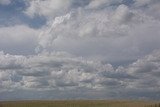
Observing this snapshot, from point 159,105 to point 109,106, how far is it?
15105 mm

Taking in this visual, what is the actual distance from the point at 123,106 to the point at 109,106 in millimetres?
4362

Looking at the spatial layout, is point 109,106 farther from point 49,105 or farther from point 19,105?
point 19,105

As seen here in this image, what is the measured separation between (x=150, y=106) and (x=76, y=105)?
25.0 meters

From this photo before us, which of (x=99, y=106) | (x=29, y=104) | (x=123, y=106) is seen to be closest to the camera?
(x=123, y=106)

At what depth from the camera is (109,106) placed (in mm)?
96000

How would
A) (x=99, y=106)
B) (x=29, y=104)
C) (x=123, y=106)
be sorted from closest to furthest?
1. (x=123, y=106)
2. (x=99, y=106)
3. (x=29, y=104)

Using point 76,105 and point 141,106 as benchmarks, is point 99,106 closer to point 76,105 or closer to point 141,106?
point 76,105

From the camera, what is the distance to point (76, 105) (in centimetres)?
10388

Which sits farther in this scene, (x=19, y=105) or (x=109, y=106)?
(x=19, y=105)

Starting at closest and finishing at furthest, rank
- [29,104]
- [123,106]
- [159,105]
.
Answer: [159,105], [123,106], [29,104]

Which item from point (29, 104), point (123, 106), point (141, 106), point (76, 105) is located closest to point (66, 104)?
point (76, 105)

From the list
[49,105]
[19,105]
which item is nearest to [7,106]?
[19,105]

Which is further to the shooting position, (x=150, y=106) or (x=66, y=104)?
(x=66, y=104)

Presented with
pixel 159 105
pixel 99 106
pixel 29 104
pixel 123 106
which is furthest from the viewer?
pixel 29 104
